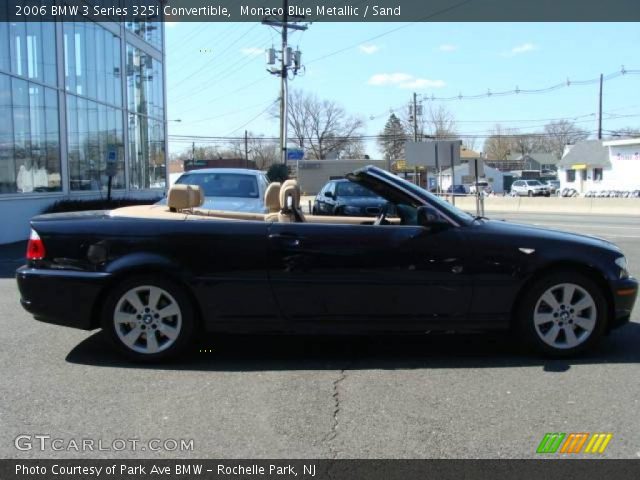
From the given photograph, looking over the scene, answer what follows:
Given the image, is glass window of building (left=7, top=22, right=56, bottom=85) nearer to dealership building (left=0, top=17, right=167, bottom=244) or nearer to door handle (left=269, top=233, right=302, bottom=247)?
dealership building (left=0, top=17, right=167, bottom=244)

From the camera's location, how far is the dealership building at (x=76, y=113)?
51.7 ft

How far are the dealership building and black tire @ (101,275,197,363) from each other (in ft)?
37.7

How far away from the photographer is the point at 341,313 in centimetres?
504

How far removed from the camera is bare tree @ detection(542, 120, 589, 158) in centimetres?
9535

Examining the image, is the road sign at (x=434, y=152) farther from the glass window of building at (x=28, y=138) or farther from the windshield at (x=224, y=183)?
the glass window of building at (x=28, y=138)

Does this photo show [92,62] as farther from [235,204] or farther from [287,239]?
[287,239]

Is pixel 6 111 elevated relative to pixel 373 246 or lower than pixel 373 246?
elevated

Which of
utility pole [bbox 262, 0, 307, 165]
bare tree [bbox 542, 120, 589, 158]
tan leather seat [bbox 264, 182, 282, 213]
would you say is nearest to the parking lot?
tan leather seat [bbox 264, 182, 282, 213]

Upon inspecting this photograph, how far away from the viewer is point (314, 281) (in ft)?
16.5

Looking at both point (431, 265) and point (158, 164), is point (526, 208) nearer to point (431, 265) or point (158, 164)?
point (158, 164)

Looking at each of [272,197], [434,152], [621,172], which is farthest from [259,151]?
[272,197]
